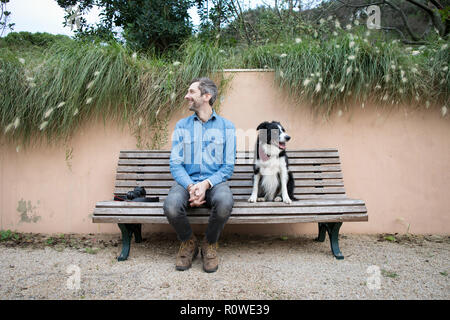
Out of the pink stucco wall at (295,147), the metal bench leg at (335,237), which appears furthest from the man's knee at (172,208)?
the metal bench leg at (335,237)

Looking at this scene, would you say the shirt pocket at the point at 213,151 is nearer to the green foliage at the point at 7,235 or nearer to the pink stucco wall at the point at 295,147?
the pink stucco wall at the point at 295,147

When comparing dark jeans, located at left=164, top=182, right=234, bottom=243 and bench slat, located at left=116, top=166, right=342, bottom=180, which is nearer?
dark jeans, located at left=164, top=182, right=234, bottom=243

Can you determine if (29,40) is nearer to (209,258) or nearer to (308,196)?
(209,258)

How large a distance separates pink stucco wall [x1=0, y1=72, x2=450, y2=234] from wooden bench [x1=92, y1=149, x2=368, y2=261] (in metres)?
0.31

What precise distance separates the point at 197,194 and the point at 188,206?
0.18 meters

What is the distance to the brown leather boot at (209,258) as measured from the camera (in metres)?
2.39

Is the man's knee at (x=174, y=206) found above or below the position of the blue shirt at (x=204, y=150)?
below

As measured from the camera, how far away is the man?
7.90 feet

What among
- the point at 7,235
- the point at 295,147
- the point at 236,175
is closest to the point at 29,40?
the point at 7,235

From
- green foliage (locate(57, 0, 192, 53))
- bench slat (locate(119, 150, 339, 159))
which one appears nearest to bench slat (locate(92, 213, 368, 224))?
bench slat (locate(119, 150, 339, 159))

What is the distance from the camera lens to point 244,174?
3.19 metres

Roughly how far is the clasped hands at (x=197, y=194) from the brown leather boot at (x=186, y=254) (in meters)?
0.33

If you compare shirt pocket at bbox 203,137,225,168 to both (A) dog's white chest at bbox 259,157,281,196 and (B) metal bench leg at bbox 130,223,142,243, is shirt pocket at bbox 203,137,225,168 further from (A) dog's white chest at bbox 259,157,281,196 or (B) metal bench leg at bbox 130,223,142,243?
(B) metal bench leg at bbox 130,223,142,243
